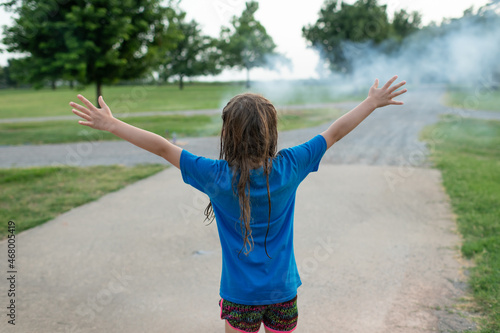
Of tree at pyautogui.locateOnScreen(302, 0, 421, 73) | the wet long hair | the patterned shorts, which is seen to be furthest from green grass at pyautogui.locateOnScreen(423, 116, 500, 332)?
tree at pyautogui.locateOnScreen(302, 0, 421, 73)

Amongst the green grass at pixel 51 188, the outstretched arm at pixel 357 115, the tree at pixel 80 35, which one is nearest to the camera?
the outstretched arm at pixel 357 115

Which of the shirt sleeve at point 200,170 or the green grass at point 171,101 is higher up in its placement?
the shirt sleeve at point 200,170

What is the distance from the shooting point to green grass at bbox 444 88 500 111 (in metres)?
22.3

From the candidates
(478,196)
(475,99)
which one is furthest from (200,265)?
(475,99)

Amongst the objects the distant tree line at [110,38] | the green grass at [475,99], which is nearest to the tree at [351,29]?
the distant tree line at [110,38]

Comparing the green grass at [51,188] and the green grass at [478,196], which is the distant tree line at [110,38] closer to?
the green grass at [478,196]

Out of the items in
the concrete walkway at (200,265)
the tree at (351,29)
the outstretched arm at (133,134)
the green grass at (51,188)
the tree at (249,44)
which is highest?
the tree at (351,29)

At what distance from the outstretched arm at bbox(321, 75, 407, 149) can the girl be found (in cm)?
9

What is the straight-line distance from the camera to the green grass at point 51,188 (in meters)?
5.50

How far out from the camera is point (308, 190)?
6609 millimetres

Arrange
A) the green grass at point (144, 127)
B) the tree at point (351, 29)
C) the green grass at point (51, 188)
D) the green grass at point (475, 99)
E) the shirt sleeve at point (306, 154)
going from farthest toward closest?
the green grass at point (475, 99)
the tree at point (351, 29)
the green grass at point (144, 127)
the green grass at point (51, 188)
the shirt sleeve at point (306, 154)

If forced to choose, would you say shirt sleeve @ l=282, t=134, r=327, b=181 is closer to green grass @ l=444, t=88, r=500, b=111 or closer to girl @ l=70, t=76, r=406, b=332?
girl @ l=70, t=76, r=406, b=332

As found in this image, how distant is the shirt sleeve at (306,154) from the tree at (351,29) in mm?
17425

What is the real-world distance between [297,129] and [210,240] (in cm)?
998
